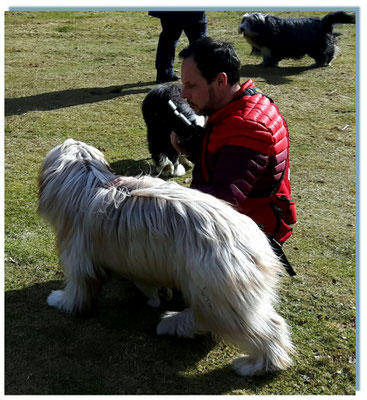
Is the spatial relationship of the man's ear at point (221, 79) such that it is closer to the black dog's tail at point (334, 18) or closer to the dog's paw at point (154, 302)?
the dog's paw at point (154, 302)

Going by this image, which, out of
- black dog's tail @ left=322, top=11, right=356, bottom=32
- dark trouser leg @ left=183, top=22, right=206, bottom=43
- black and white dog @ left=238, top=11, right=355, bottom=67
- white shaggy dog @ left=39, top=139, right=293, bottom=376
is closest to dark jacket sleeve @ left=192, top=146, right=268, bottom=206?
white shaggy dog @ left=39, top=139, right=293, bottom=376

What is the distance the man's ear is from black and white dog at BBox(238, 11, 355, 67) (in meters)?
6.48

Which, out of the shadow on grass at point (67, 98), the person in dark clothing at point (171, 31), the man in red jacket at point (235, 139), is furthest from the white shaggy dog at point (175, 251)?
the person in dark clothing at point (171, 31)

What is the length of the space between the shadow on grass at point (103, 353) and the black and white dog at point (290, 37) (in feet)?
21.9

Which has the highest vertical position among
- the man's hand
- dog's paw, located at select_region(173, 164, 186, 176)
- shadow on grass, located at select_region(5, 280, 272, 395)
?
the man's hand

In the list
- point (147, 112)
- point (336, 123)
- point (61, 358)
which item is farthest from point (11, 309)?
point (336, 123)

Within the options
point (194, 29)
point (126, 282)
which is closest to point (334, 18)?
point (194, 29)

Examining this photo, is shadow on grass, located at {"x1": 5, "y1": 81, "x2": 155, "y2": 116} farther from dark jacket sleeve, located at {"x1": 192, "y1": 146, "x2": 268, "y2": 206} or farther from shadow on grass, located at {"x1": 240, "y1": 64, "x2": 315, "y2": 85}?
dark jacket sleeve, located at {"x1": 192, "y1": 146, "x2": 268, "y2": 206}

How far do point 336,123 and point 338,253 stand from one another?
318cm

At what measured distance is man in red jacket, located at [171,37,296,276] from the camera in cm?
301

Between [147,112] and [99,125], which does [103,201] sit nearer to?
[147,112]

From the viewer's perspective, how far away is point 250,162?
301cm

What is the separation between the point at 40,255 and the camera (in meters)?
4.05

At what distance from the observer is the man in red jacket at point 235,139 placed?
3012 mm
